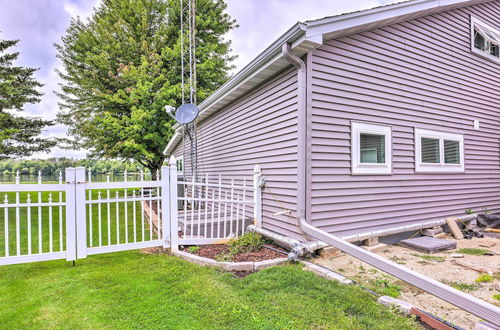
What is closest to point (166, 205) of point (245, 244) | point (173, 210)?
point (173, 210)

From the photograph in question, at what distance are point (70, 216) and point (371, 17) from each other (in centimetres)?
538

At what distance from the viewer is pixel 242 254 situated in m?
3.96

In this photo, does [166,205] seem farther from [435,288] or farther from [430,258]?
[430,258]

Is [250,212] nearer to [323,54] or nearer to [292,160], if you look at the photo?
[292,160]

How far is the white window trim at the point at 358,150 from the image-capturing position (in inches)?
168

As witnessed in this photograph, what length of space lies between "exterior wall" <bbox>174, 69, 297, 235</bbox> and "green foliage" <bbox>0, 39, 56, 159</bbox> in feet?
40.3

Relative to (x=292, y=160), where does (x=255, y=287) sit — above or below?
below

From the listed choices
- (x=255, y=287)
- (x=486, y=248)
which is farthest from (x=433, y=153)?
(x=255, y=287)

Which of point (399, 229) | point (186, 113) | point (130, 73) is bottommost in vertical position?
point (399, 229)

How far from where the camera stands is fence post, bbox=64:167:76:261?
11.7 ft

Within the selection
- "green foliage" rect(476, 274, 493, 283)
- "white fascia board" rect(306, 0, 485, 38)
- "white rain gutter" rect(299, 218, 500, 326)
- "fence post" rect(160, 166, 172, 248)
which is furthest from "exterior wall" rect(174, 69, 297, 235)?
"green foliage" rect(476, 274, 493, 283)

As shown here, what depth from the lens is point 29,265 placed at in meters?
3.73

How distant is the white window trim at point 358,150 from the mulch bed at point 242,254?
182 cm

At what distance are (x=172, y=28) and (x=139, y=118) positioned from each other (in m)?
6.26
